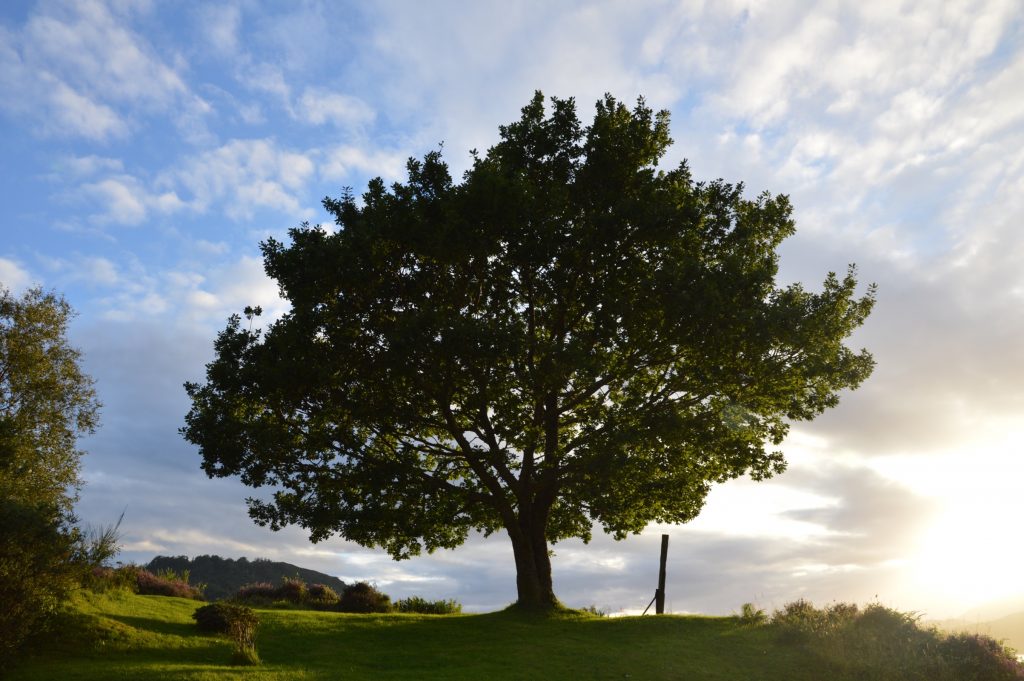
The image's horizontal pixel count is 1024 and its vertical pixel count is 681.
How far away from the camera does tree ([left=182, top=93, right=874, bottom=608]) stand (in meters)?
25.5

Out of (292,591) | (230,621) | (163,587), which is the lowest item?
(230,621)

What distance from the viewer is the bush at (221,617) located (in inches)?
1005

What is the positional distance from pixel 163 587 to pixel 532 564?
718 inches

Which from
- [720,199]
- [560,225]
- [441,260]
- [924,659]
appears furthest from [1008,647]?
[441,260]

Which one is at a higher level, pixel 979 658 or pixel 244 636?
pixel 979 658

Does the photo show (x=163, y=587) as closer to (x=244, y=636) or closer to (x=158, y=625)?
(x=158, y=625)

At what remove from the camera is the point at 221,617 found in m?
25.8

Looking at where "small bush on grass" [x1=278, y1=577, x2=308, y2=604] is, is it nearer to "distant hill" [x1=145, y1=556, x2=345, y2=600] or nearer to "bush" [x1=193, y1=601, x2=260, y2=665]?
"bush" [x1=193, y1=601, x2=260, y2=665]

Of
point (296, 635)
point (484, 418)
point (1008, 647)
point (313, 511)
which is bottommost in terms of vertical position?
point (296, 635)

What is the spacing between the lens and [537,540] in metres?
30.9

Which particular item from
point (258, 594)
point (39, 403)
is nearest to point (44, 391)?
point (39, 403)

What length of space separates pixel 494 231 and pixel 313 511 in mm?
12645

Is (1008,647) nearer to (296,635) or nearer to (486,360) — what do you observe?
(486,360)

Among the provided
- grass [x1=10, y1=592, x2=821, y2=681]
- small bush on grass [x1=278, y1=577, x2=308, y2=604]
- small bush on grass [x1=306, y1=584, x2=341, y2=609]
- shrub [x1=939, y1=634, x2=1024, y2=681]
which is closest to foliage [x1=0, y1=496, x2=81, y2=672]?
grass [x1=10, y1=592, x2=821, y2=681]
